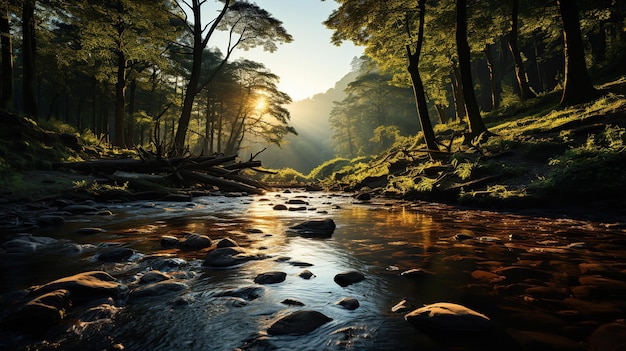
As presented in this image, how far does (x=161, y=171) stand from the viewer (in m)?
12.0

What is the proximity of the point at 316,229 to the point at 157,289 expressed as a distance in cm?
284

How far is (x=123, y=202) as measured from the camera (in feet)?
28.1

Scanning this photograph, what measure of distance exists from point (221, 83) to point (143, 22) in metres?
16.3

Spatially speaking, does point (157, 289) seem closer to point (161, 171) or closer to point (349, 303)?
point (349, 303)

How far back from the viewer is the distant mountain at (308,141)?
80.9 meters

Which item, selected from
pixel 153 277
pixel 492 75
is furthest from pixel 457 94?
pixel 153 277

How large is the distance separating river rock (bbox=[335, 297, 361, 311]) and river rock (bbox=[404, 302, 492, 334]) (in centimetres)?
41

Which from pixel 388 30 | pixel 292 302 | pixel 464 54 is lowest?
pixel 292 302

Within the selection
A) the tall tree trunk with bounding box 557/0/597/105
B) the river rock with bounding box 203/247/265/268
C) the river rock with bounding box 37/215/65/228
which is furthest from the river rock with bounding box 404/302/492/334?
the tall tree trunk with bounding box 557/0/597/105

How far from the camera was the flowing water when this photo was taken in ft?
5.80

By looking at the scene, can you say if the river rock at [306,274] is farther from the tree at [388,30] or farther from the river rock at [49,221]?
the tree at [388,30]

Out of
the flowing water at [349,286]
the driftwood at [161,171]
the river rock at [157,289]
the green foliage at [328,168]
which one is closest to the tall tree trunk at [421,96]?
the driftwood at [161,171]

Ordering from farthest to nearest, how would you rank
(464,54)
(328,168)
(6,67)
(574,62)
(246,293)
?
(328,168)
(6,67)
(464,54)
(574,62)
(246,293)

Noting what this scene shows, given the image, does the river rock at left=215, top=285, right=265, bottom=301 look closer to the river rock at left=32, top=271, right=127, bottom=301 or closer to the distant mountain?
the river rock at left=32, top=271, right=127, bottom=301
